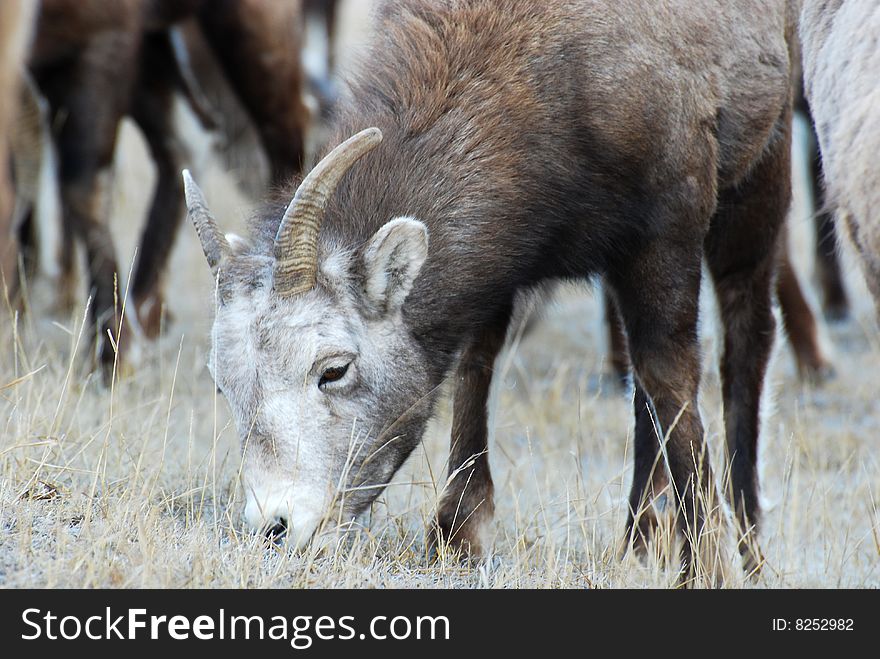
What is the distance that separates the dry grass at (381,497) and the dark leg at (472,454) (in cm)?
11

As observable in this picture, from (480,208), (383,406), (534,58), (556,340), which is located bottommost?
(556,340)

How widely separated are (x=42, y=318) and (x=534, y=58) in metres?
5.80

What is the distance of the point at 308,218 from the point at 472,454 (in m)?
1.70

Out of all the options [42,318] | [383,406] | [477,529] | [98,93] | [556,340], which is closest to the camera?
[383,406]

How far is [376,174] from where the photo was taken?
471 centimetres

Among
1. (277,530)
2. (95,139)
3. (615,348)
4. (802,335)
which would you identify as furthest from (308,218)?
(802,335)

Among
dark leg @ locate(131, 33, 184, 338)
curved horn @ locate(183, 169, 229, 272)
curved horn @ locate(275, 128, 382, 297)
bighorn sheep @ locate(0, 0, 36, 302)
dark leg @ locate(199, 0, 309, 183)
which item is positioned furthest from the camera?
dark leg @ locate(131, 33, 184, 338)

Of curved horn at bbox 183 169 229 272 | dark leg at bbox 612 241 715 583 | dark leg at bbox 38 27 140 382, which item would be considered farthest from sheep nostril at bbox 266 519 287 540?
dark leg at bbox 38 27 140 382

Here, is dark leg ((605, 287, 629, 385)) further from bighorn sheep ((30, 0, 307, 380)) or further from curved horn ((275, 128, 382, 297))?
curved horn ((275, 128, 382, 297))

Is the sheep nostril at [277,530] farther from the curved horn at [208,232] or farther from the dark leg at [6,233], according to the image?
the dark leg at [6,233]

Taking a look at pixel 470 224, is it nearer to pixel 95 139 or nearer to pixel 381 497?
pixel 381 497

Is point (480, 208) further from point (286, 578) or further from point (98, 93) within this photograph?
point (98, 93)

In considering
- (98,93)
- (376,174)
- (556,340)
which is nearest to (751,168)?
(376,174)

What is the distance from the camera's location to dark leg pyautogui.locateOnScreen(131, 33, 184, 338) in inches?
344
